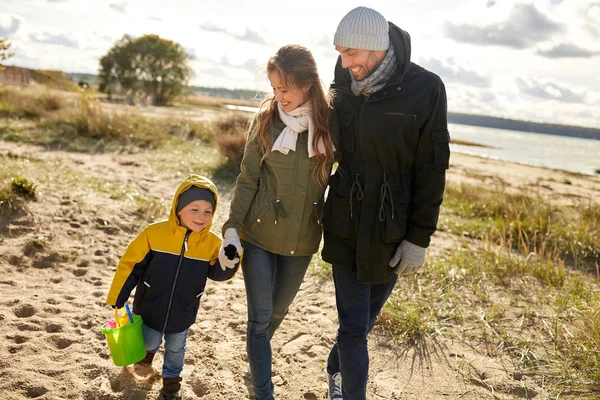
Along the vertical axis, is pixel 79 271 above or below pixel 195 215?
below

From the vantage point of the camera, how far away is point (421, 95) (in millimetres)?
2260

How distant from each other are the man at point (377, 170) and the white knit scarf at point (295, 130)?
0.15 meters

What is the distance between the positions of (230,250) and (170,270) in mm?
449

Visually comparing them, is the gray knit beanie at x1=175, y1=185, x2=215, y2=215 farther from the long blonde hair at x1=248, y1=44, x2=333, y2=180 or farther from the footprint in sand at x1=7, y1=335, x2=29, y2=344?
the footprint in sand at x1=7, y1=335, x2=29, y2=344

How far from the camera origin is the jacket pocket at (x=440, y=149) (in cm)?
226

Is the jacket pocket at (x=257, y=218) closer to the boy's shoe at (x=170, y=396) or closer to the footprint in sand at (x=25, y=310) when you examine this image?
the boy's shoe at (x=170, y=396)

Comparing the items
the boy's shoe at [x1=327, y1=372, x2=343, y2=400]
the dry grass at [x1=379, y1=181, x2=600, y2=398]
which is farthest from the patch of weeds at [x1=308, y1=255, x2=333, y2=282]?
the boy's shoe at [x1=327, y1=372, x2=343, y2=400]

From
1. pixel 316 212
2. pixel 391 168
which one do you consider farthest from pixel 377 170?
pixel 316 212

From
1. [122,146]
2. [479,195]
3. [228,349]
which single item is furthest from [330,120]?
[122,146]

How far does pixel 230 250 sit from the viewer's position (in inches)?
97.5

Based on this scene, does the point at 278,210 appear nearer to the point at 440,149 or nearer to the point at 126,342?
the point at 440,149

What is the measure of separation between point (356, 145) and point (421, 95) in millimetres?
375

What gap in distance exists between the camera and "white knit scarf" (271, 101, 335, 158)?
2461 mm

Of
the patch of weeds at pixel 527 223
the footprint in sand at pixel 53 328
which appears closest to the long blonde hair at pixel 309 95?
the footprint in sand at pixel 53 328
